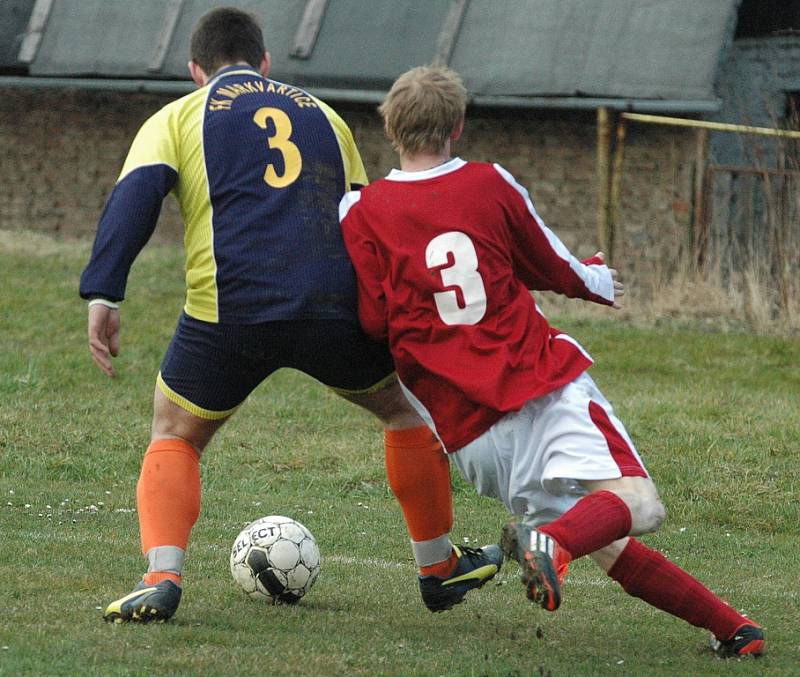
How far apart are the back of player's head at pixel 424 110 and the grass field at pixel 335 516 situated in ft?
5.26

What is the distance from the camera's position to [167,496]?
5090mm

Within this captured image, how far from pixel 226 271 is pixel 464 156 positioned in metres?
12.8

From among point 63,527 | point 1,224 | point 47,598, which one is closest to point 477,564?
point 47,598

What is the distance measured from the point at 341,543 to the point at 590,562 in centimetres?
121

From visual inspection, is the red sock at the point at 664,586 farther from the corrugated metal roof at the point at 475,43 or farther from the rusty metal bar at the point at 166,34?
the rusty metal bar at the point at 166,34

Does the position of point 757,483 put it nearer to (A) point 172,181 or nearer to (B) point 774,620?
(B) point 774,620

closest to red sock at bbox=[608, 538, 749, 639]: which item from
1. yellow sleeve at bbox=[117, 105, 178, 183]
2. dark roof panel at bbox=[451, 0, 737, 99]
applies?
yellow sleeve at bbox=[117, 105, 178, 183]

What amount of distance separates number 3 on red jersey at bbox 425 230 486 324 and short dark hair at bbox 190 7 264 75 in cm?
126

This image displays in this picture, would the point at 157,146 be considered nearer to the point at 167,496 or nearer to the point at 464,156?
the point at 167,496

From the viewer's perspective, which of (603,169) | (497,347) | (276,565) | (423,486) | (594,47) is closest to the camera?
(497,347)

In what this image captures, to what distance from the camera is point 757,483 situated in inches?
341

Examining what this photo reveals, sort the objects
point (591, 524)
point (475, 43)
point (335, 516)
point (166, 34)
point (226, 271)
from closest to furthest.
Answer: point (591, 524), point (226, 271), point (335, 516), point (475, 43), point (166, 34)

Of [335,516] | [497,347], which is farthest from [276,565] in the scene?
[335,516]

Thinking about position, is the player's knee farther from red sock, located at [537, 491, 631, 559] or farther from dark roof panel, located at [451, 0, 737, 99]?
dark roof panel, located at [451, 0, 737, 99]
